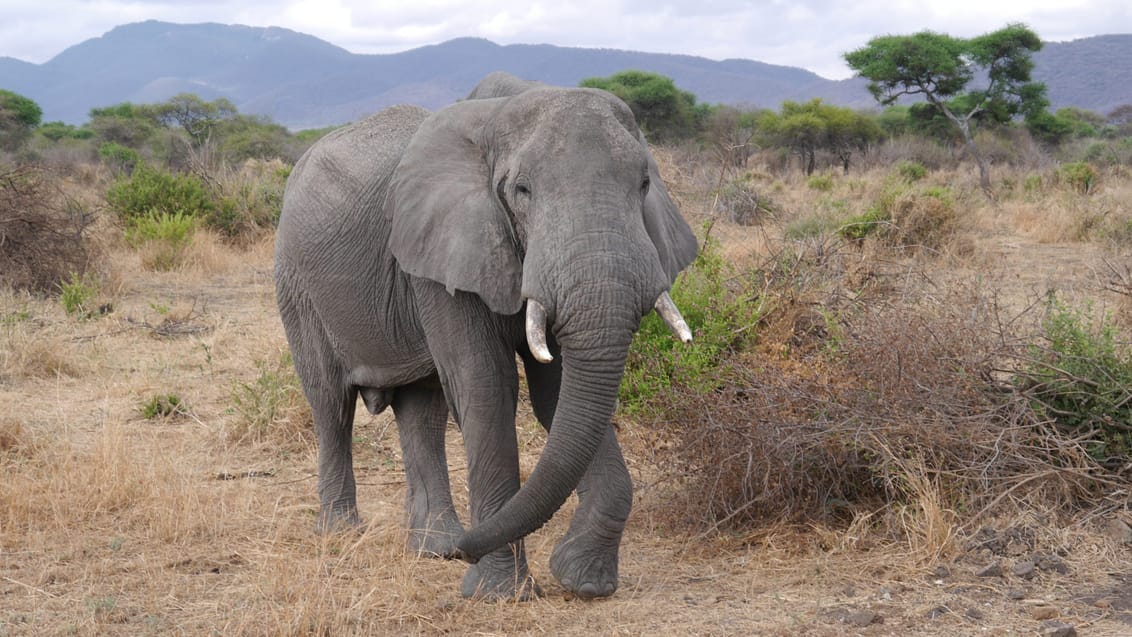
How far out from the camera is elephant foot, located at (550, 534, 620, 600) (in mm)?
4277

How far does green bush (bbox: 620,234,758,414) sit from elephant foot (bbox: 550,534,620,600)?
1.64 meters

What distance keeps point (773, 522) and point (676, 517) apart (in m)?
0.43

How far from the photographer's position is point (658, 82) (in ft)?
125

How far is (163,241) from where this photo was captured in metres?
12.9

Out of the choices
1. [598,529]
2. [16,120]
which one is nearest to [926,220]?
[598,529]

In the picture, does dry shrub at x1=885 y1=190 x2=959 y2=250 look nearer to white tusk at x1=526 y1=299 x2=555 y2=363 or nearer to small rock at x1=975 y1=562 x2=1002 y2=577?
small rock at x1=975 y1=562 x2=1002 y2=577

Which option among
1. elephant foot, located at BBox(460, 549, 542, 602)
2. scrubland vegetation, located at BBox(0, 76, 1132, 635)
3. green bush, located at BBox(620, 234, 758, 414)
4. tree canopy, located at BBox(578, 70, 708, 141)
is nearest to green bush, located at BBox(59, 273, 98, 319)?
scrubland vegetation, located at BBox(0, 76, 1132, 635)

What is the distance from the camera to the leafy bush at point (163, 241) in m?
12.9

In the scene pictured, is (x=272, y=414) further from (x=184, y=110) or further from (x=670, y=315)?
(x=184, y=110)

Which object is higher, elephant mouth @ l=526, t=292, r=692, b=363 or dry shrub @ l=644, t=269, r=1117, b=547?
elephant mouth @ l=526, t=292, r=692, b=363

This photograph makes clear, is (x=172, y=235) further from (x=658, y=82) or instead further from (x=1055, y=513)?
(x=658, y=82)

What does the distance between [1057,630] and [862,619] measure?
578 mm

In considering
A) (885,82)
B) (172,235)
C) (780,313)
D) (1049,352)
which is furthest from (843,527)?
(885,82)

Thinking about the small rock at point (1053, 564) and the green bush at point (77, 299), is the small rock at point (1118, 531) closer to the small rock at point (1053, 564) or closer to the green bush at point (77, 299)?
the small rock at point (1053, 564)
